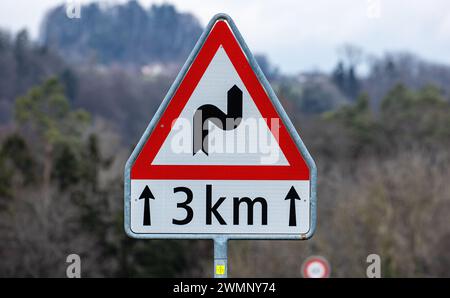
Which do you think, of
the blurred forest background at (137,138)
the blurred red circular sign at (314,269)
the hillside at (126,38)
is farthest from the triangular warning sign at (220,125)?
the hillside at (126,38)

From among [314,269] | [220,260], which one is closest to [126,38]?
[314,269]

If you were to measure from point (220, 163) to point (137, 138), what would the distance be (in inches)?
→ 1779

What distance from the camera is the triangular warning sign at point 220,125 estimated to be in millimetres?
4066

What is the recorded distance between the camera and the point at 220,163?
4062 mm

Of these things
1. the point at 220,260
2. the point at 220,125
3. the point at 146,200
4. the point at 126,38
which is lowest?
the point at 220,260

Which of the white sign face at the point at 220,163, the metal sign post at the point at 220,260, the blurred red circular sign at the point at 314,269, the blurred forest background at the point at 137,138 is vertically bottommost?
the metal sign post at the point at 220,260

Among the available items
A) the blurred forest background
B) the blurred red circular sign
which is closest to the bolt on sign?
the blurred red circular sign

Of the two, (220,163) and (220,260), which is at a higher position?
(220,163)

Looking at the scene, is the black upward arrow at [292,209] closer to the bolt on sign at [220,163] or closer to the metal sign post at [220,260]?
the bolt on sign at [220,163]

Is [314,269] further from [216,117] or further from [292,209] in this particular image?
[216,117]

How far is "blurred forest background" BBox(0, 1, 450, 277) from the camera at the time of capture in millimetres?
35000

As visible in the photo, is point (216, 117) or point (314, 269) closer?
point (216, 117)

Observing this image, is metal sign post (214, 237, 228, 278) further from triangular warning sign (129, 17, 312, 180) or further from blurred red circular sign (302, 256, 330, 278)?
blurred red circular sign (302, 256, 330, 278)
